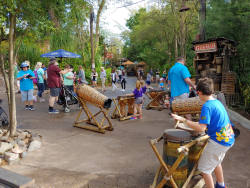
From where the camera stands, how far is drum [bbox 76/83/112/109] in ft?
18.3

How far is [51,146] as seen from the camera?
4.72m

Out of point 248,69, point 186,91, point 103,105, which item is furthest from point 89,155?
point 248,69

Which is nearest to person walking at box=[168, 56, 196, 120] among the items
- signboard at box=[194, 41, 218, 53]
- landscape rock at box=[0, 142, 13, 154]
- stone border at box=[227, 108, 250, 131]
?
stone border at box=[227, 108, 250, 131]

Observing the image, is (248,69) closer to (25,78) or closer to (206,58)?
(206,58)

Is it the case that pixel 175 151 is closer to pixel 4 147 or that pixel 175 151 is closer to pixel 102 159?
pixel 102 159

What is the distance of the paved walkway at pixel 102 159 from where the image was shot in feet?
11.0

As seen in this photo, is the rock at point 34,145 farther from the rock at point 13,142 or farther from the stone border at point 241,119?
the stone border at point 241,119

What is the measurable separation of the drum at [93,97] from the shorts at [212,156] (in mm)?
3237

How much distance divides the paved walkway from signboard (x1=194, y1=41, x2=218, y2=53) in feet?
15.4

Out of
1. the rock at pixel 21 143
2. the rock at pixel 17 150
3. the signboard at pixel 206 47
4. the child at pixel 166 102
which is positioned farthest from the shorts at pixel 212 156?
the signboard at pixel 206 47

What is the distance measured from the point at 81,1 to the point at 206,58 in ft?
23.4

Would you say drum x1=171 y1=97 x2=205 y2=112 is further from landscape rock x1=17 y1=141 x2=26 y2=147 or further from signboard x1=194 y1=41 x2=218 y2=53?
signboard x1=194 y1=41 x2=218 y2=53

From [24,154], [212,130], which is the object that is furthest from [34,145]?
[212,130]

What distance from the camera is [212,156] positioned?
105 inches
